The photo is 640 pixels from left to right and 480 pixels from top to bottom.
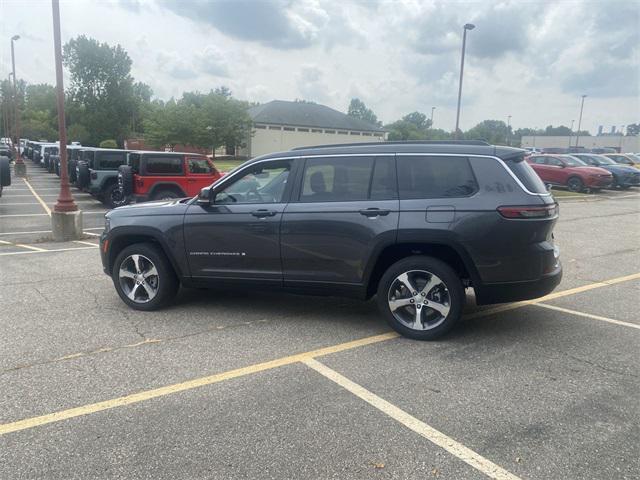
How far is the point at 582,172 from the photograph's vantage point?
2339 centimetres

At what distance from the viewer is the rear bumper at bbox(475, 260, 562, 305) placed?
4.68 metres

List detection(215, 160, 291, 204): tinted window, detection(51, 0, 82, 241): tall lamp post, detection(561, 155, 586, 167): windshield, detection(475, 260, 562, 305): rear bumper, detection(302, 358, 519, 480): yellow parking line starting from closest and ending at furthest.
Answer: detection(302, 358, 519, 480): yellow parking line → detection(475, 260, 562, 305): rear bumper → detection(215, 160, 291, 204): tinted window → detection(51, 0, 82, 241): tall lamp post → detection(561, 155, 586, 167): windshield

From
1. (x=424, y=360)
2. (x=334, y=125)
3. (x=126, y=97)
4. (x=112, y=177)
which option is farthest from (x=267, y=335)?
(x=126, y=97)

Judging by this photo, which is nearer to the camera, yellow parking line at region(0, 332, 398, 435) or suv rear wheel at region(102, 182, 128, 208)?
yellow parking line at region(0, 332, 398, 435)

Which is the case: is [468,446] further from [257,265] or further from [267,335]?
[257,265]

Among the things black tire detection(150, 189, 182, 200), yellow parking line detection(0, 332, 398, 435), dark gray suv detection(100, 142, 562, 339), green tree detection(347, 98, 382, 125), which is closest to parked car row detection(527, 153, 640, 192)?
black tire detection(150, 189, 182, 200)

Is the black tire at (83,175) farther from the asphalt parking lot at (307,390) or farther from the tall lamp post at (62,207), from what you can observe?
the asphalt parking lot at (307,390)

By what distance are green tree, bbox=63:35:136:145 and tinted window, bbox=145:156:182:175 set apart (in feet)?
239

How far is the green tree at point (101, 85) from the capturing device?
81.9m

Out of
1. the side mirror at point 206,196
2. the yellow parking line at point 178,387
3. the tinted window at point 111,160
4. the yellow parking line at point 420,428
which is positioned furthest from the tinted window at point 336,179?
the tinted window at point 111,160

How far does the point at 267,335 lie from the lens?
5.00m

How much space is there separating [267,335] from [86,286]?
316 cm

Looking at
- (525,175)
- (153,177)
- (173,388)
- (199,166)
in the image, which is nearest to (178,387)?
(173,388)

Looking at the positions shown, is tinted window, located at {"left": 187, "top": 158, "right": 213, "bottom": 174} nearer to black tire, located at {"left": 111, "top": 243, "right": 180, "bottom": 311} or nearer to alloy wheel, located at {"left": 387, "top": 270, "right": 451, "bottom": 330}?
black tire, located at {"left": 111, "top": 243, "right": 180, "bottom": 311}
